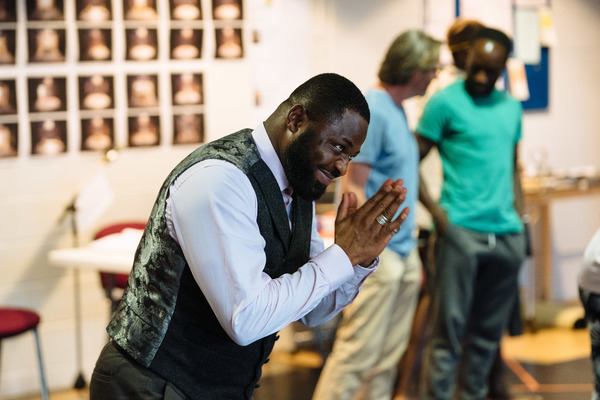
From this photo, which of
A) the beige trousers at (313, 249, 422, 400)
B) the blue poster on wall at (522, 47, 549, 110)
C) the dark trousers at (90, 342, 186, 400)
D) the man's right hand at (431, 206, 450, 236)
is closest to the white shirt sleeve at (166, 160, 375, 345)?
the dark trousers at (90, 342, 186, 400)

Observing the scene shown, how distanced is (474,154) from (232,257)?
2.12m

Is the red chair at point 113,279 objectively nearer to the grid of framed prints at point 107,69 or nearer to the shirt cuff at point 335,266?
the grid of framed prints at point 107,69

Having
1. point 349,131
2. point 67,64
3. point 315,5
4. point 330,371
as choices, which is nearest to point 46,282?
point 67,64

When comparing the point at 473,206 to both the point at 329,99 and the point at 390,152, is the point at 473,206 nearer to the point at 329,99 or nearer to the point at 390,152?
the point at 390,152

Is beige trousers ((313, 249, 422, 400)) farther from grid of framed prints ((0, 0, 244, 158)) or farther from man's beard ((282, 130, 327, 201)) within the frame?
grid of framed prints ((0, 0, 244, 158))

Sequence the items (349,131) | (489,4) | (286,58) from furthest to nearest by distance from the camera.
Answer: (489,4) < (286,58) < (349,131)

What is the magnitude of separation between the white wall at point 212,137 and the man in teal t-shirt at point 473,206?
4.82 feet

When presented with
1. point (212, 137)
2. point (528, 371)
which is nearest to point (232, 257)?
point (212, 137)

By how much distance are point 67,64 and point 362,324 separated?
6.94 feet

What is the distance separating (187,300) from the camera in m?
1.65

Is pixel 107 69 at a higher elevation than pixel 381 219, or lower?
higher

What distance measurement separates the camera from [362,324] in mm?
3264

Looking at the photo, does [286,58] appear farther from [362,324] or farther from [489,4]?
[362,324]

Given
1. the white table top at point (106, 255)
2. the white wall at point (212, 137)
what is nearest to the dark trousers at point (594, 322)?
the white table top at point (106, 255)
